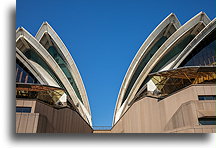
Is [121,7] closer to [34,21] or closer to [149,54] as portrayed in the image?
[34,21]

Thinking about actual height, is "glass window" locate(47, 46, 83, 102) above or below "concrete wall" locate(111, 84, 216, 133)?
above

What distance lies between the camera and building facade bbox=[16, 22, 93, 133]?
128 inches

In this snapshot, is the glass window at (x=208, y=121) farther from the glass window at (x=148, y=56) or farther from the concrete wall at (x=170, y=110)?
the glass window at (x=148, y=56)

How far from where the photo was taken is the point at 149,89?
17.1 ft

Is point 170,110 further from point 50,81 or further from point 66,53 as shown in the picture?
point 66,53

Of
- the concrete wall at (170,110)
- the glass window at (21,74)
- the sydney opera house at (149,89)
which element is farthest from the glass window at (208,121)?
the glass window at (21,74)

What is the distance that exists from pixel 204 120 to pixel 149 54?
6.37 metres

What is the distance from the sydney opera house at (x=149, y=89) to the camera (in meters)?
2.46

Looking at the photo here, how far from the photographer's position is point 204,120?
2234mm

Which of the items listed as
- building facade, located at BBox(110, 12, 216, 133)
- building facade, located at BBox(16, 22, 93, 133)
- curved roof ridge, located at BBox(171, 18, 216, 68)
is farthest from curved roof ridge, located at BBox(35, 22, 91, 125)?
curved roof ridge, located at BBox(171, 18, 216, 68)

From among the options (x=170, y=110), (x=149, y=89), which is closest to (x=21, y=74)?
(x=170, y=110)

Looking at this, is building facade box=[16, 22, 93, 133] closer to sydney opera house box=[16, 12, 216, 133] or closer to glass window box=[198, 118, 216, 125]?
sydney opera house box=[16, 12, 216, 133]

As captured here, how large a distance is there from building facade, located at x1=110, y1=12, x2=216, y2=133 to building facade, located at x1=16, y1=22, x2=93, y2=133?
3.92ft

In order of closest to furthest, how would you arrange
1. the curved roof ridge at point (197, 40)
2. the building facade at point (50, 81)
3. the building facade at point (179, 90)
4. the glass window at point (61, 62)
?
1. the building facade at point (179, 90)
2. the building facade at point (50, 81)
3. the curved roof ridge at point (197, 40)
4. the glass window at point (61, 62)
